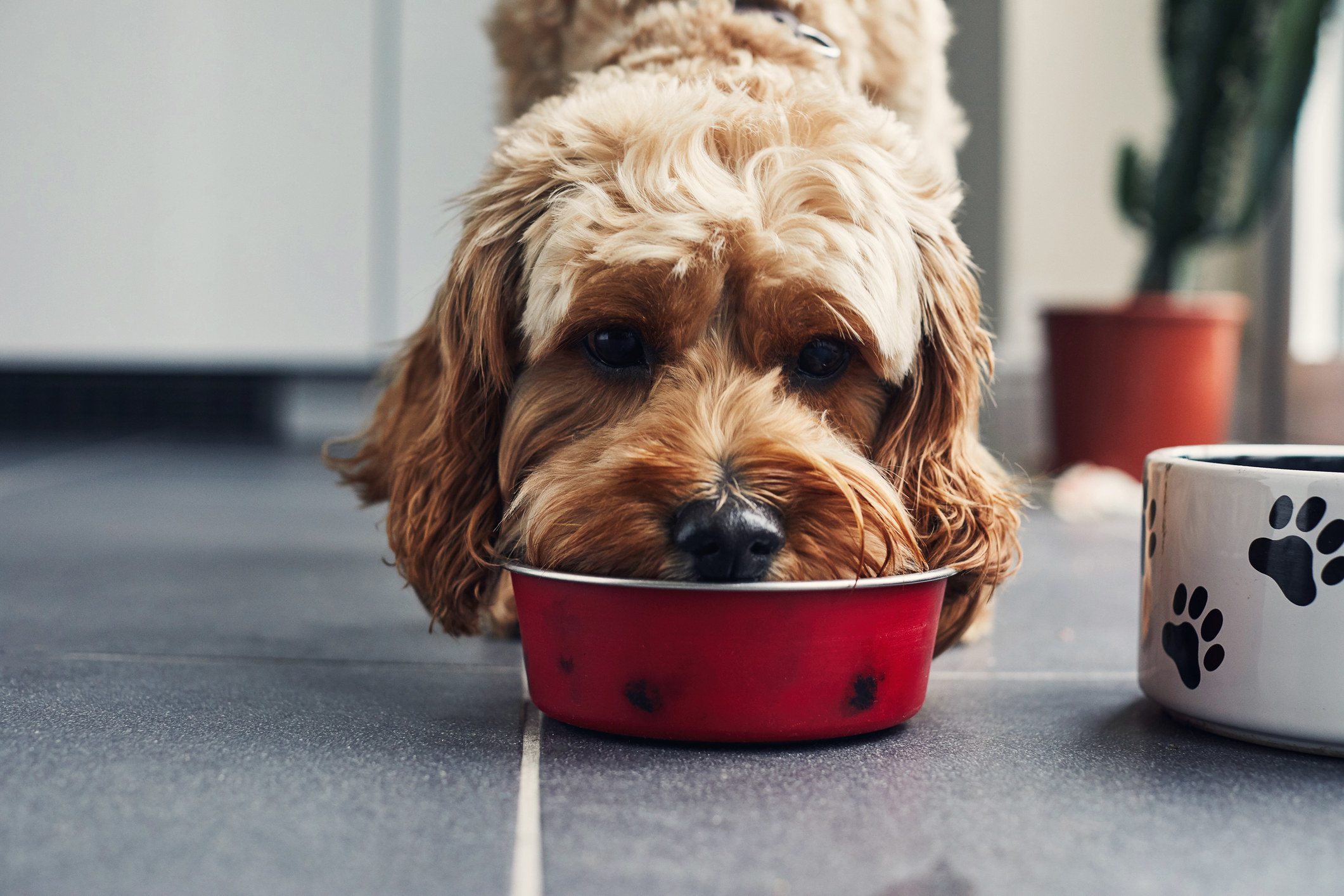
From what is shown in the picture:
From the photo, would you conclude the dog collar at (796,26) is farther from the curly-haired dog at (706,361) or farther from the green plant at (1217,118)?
the green plant at (1217,118)

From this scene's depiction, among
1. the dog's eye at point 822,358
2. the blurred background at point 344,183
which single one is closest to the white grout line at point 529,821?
the dog's eye at point 822,358

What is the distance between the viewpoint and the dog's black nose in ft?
3.19

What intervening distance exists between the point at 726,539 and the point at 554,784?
0.77 feet

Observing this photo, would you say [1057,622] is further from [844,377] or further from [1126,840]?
[1126,840]

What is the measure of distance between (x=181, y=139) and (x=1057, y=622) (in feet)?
12.2

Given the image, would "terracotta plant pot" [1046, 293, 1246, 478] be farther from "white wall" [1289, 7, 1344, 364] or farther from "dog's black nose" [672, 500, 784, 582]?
"dog's black nose" [672, 500, 784, 582]

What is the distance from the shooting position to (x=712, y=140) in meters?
1.18

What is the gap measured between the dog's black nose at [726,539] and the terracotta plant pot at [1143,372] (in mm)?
2740

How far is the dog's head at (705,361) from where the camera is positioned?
105cm

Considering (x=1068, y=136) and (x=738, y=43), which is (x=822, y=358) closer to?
(x=738, y=43)

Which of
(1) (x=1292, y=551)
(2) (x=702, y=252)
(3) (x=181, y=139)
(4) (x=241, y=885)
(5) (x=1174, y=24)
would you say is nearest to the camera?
(4) (x=241, y=885)

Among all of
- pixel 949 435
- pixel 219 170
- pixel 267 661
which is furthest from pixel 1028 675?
pixel 219 170

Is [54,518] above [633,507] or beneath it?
beneath

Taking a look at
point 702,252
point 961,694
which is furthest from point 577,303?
point 961,694
